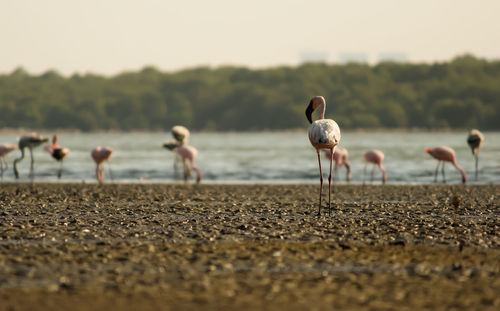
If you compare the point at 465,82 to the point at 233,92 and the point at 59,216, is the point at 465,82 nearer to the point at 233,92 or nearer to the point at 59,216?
the point at 233,92

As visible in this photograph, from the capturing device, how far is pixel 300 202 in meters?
18.5

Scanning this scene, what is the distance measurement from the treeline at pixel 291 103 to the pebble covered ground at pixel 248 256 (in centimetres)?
14467

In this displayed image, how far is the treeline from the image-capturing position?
160250 millimetres

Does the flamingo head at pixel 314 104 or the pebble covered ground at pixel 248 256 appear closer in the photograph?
the pebble covered ground at pixel 248 256

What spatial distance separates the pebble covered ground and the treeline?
→ 14467cm

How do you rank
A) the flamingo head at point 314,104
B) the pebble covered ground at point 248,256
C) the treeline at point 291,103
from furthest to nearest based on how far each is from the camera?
the treeline at point 291,103 → the flamingo head at point 314,104 → the pebble covered ground at point 248,256

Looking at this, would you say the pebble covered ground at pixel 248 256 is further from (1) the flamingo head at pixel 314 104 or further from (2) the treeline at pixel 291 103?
(2) the treeline at pixel 291 103

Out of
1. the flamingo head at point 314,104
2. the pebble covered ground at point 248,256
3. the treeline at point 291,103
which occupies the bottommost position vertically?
the pebble covered ground at point 248,256

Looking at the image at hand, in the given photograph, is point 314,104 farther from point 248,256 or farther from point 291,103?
point 291,103

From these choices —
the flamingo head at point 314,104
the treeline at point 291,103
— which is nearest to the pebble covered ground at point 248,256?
the flamingo head at point 314,104

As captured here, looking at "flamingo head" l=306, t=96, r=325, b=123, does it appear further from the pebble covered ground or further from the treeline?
the treeline

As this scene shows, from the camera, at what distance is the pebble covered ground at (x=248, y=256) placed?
7543 millimetres

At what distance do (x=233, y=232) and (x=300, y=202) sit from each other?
259 inches

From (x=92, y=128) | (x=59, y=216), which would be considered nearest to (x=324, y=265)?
(x=59, y=216)
